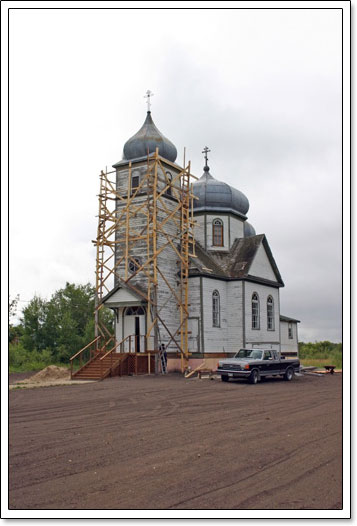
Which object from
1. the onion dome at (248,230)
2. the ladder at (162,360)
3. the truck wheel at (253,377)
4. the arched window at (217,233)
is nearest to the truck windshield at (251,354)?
the truck wheel at (253,377)

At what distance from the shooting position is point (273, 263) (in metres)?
36.0

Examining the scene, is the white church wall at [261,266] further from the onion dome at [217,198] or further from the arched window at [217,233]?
the onion dome at [217,198]

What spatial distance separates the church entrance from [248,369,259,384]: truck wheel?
6863 millimetres

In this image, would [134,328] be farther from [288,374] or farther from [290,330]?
[290,330]

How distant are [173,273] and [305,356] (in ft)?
62.4

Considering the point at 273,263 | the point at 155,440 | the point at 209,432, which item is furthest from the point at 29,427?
the point at 273,263

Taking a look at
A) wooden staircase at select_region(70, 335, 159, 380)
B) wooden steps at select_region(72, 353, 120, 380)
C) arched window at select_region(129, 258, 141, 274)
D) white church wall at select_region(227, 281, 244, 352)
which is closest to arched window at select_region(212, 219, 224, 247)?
white church wall at select_region(227, 281, 244, 352)

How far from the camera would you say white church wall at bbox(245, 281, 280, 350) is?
32.4 metres

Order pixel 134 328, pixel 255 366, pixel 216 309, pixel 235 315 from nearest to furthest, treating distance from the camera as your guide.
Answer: pixel 255 366 < pixel 134 328 < pixel 216 309 < pixel 235 315

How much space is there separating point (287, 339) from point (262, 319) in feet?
20.7

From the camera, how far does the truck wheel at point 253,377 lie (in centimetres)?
2248

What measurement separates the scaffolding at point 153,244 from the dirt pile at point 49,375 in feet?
8.90

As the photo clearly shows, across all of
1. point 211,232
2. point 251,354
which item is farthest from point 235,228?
point 251,354

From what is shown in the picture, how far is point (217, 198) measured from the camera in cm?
3572
